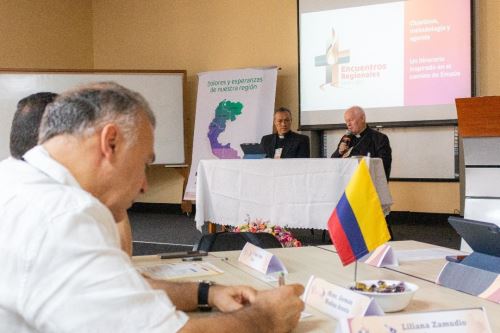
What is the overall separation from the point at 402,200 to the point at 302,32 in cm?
233

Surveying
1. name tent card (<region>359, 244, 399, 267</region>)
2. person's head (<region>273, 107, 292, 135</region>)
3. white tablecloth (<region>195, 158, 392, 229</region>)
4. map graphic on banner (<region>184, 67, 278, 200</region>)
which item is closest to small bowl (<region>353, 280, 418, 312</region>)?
name tent card (<region>359, 244, 399, 267</region>)

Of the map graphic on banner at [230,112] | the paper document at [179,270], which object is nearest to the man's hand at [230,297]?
the paper document at [179,270]

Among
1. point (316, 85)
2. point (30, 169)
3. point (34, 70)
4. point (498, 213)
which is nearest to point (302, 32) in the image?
point (316, 85)

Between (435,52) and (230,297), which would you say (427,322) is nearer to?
(230,297)

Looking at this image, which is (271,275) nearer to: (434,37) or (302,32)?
(434,37)

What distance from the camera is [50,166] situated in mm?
927

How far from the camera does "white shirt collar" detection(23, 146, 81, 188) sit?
3.00 feet

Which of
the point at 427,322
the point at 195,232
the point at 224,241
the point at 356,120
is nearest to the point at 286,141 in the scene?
the point at 356,120

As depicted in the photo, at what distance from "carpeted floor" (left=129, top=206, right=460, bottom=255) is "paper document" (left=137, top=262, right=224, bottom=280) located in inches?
139

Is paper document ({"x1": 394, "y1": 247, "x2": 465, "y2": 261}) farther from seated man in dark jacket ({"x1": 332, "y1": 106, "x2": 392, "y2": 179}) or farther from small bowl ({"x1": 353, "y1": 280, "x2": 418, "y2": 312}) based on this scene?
seated man in dark jacket ({"x1": 332, "y1": 106, "x2": 392, "y2": 179})

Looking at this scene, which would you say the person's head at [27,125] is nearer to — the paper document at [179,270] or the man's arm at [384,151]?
the paper document at [179,270]

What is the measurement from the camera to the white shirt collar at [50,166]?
3.00ft

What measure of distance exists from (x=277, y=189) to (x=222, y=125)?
3004 mm

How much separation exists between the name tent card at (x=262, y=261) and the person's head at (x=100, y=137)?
82 centimetres
